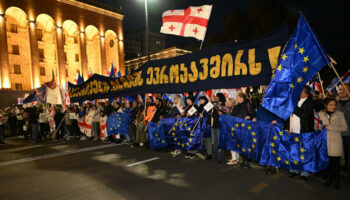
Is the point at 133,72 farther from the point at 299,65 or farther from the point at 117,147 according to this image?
the point at 299,65

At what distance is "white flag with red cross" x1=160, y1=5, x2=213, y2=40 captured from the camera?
638 centimetres

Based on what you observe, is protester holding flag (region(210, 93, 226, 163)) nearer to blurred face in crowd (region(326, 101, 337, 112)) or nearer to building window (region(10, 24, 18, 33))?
blurred face in crowd (region(326, 101, 337, 112))

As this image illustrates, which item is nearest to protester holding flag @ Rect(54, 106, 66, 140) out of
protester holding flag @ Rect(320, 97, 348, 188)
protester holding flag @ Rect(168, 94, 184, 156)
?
protester holding flag @ Rect(168, 94, 184, 156)

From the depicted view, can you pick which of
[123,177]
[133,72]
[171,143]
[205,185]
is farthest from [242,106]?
[133,72]

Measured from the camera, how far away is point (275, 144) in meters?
4.74

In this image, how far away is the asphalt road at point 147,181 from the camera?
402cm

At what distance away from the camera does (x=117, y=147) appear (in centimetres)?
862

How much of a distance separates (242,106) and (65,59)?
1492 inches

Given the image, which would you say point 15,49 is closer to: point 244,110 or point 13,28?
point 13,28

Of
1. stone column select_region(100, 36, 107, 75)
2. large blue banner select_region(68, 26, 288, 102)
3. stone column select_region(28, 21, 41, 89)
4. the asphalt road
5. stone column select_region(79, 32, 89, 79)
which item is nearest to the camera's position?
the asphalt road

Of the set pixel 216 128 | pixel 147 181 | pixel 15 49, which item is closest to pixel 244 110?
pixel 216 128

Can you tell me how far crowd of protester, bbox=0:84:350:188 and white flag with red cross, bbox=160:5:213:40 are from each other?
6.49 feet

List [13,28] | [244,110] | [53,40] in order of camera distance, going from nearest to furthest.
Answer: [244,110] → [13,28] → [53,40]

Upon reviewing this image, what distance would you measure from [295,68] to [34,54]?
36.4 metres
